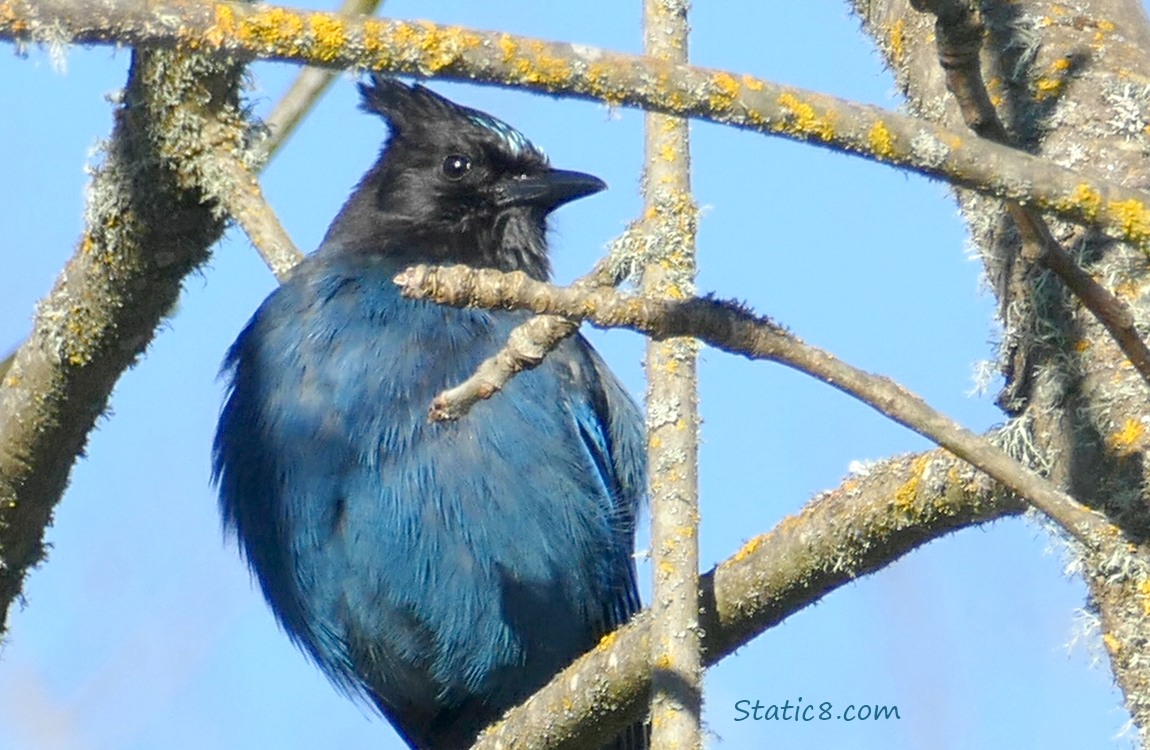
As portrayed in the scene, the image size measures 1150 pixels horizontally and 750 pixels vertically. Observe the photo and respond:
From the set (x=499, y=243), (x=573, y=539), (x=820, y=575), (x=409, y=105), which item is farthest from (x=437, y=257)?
(x=820, y=575)

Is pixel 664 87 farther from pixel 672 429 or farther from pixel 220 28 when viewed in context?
pixel 672 429

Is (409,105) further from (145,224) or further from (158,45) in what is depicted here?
(158,45)

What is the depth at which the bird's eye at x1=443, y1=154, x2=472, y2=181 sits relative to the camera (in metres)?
4.95

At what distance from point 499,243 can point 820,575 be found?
7.37 ft

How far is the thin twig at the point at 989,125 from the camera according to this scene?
6.67 feet

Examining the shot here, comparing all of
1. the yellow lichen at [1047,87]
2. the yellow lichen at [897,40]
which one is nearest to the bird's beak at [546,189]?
the yellow lichen at [897,40]

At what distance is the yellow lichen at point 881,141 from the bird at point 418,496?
2.21 m

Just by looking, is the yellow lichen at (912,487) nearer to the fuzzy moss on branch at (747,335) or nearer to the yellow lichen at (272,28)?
the fuzzy moss on branch at (747,335)

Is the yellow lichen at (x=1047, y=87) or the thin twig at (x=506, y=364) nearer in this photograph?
the thin twig at (x=506, y=364)

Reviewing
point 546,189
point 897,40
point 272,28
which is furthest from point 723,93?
point 546,189

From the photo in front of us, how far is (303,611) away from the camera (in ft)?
14.5

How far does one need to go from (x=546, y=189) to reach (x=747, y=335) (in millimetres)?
2828

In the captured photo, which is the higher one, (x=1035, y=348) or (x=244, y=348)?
(x=244, y=348)

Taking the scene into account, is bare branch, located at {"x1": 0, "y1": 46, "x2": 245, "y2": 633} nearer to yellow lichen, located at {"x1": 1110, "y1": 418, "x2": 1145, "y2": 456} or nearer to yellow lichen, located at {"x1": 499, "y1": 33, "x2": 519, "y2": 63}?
yellow lichen, located at {"x1": 499, "y1": 33, "x2": 519, "y2": 63}
